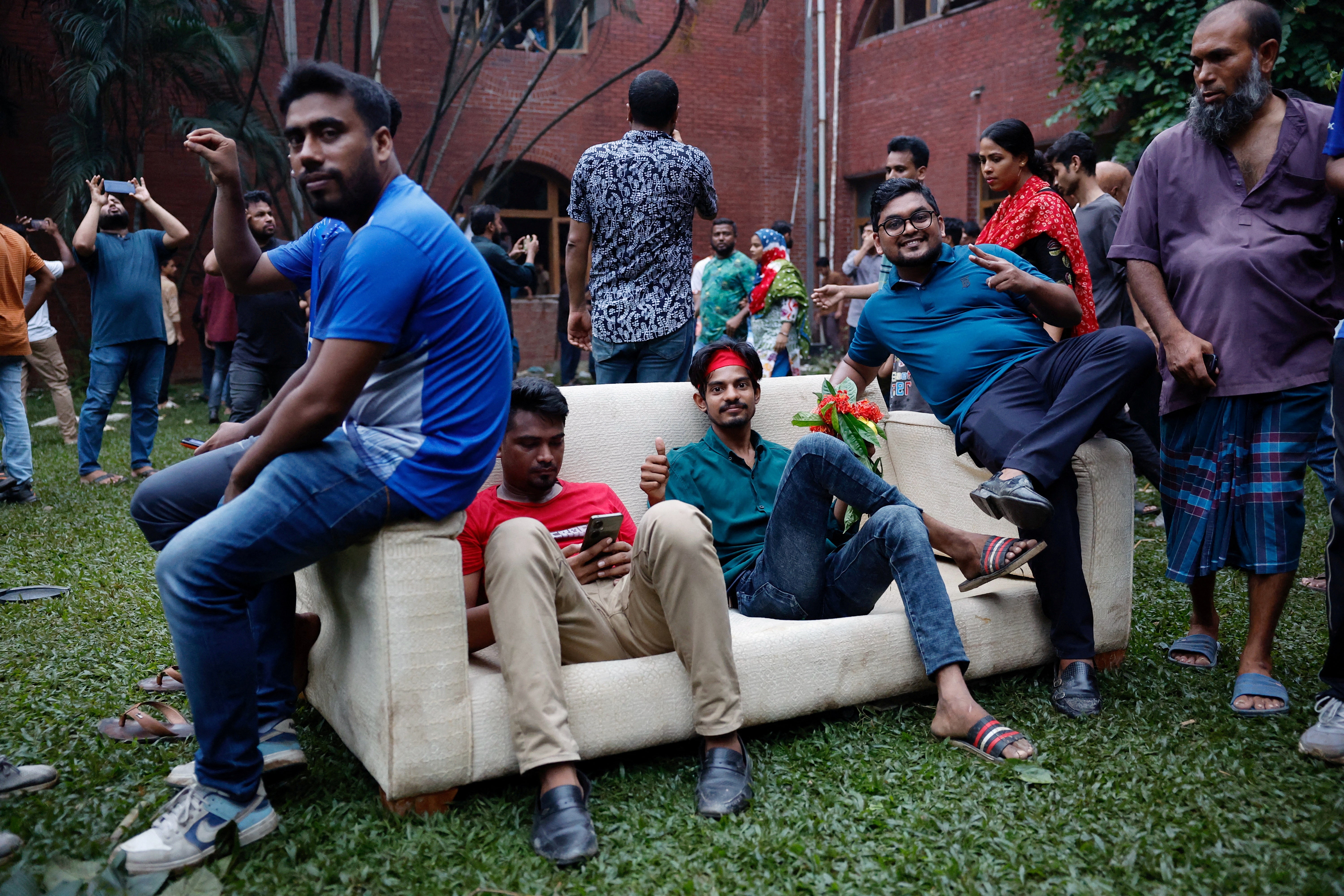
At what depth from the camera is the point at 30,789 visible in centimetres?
263

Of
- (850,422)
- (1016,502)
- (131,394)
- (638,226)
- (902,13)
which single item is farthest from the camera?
(902,13)

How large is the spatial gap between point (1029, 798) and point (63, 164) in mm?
13407

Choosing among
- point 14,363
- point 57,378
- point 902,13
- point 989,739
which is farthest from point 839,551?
point 902,13

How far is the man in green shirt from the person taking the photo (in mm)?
8398

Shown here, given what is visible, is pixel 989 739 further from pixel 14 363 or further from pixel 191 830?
pixel 14 363

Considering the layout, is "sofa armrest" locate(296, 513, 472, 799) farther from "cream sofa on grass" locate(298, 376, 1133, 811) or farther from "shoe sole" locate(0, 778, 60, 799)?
"shoe sole" locate(0, 778, 60, 799)

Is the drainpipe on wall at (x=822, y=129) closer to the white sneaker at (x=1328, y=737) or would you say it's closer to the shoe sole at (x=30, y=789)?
the white sneaker at (x=1328, y=737)

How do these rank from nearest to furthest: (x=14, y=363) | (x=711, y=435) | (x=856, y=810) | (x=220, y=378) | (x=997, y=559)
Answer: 1. (x=856, y=810)
2. (x=997, y=559)
3. (x=711, y=435)
4. (x=14, y=363)
5. (x=220, y=378)

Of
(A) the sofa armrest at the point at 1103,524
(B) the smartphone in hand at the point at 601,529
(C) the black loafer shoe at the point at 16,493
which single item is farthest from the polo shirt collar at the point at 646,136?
(C) the black loafer shoe at the point at 16,493

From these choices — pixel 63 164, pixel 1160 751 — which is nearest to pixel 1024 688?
pixel 1160 751

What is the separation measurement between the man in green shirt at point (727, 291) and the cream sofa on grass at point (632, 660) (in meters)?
4.56

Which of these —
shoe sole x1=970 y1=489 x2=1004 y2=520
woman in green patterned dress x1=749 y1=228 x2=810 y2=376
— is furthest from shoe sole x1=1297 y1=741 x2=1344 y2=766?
woman in green patterned dress x1=749 y1=228 x2=810 y2=376

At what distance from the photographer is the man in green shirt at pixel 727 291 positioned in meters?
8.40

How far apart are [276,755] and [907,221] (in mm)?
2593
